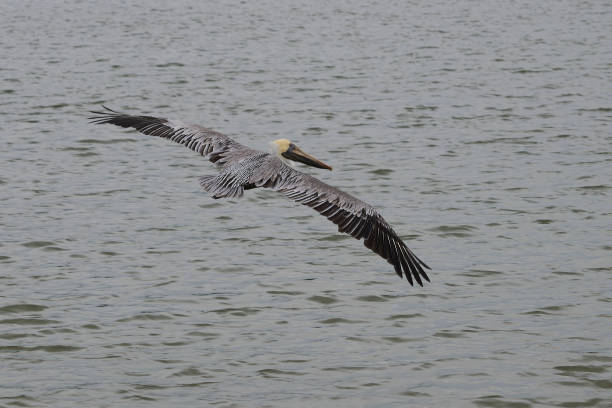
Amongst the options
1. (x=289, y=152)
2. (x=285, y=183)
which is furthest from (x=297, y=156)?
(x=285, y=183)

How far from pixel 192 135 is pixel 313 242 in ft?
5.88

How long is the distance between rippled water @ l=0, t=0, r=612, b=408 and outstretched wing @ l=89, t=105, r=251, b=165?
3.75ft

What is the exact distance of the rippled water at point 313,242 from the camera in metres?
8.70

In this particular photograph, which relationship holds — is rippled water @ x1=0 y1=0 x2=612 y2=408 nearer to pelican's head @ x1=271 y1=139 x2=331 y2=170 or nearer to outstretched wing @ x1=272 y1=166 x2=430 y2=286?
outstretched wing @ x1=272 y1=166 x2=430 y2=286

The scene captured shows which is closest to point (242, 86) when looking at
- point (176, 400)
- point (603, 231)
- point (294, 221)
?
point (294, 221)

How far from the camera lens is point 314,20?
113 feet

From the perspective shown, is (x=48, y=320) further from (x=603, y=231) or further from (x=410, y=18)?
(x=410, y=18)

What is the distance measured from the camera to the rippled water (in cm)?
870

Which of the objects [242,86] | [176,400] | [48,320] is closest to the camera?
[176,400]

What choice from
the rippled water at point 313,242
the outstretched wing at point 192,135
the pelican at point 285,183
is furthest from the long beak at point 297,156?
the rippled water at point 313,242

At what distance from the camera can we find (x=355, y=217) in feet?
31.7

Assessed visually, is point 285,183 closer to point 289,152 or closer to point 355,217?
point 355,217

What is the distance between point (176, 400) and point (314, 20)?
89.9ft

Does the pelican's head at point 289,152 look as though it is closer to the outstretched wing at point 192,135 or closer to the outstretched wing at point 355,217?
the outstretched wing at point 192,135
